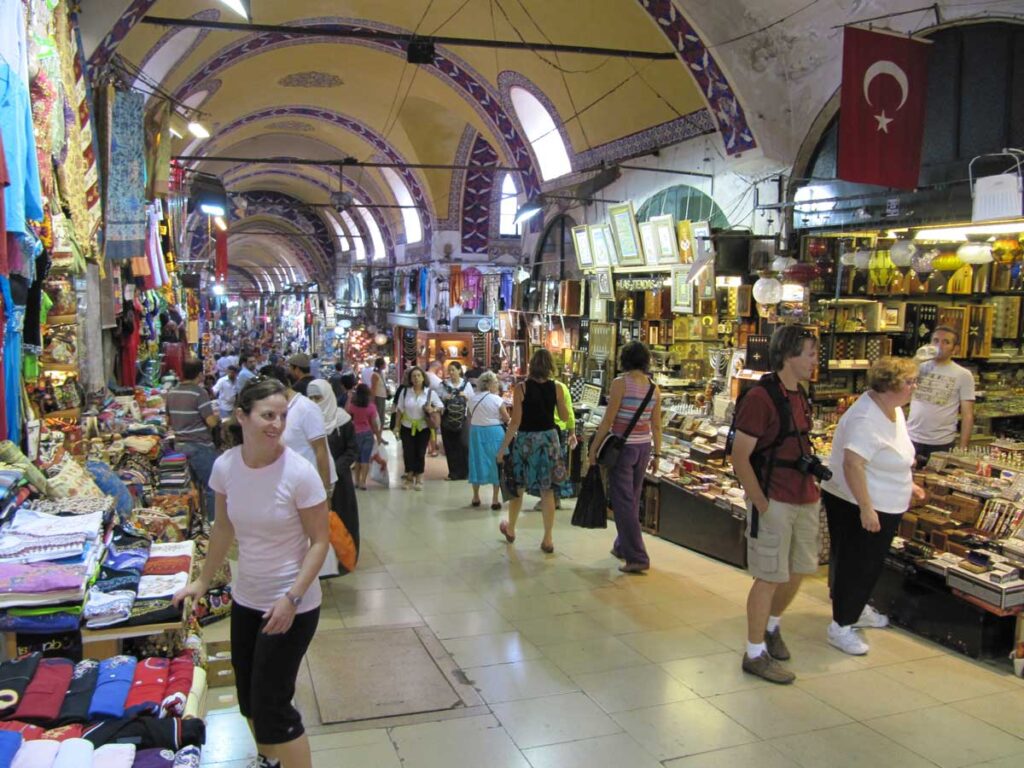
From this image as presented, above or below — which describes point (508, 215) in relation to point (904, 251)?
above

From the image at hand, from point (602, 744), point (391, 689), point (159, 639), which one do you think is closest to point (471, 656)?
point (391, 689)

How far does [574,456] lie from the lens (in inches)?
317

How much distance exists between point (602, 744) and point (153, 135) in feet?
23.9

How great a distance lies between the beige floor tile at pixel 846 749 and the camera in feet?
10.2

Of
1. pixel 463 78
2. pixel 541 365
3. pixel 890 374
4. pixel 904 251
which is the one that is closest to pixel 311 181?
pixel 463 78

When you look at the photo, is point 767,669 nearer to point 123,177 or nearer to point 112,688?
point 112,688

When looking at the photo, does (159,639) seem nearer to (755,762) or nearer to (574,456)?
(755,762)

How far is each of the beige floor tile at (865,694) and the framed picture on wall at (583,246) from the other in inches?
279

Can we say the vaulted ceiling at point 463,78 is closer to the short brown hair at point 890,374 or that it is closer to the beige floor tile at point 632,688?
the short brown hair at point 890,374

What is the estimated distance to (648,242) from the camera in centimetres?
899

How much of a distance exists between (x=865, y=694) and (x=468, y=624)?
2.04 metres

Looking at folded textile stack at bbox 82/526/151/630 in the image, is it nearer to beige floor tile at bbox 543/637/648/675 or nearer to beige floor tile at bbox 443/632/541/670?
beige floor tile at bbox 443/632/541/670

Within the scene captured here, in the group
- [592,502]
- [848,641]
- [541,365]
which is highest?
[541,365]

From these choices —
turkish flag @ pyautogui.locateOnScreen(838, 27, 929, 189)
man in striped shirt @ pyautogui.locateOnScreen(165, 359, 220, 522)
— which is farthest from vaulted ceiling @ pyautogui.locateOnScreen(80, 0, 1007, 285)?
man in striped shirt @ pyautogui.locateOnScreen(165, 359, 220, 522)
